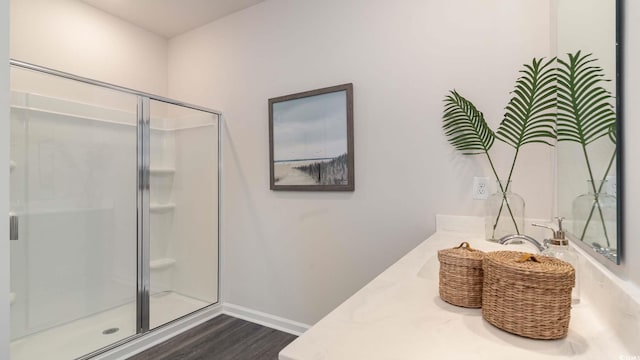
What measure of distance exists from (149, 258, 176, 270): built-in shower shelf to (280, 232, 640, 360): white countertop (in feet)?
7.02

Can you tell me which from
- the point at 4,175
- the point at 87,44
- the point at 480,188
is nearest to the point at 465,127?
the point at 480,188

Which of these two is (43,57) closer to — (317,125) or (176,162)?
(176,162)

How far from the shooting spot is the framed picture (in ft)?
6.68

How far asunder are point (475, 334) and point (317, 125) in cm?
171

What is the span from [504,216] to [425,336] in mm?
1130

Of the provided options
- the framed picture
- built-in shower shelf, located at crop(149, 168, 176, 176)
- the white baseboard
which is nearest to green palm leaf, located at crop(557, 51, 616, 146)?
the framed picture

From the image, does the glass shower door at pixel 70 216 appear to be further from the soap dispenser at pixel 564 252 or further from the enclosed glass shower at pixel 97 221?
the soap dispenser at pixel 564 252

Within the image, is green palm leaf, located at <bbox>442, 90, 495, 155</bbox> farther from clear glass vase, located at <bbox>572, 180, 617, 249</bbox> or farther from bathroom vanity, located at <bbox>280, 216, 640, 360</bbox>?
bathroom vanity, located at <bbox>280, 216, 640, 360</bbox>

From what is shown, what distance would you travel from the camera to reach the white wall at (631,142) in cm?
60

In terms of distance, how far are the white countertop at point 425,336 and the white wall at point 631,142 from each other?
0.15 metres

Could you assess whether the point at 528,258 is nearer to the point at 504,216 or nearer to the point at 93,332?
the point at 504,216

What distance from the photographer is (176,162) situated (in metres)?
2.71

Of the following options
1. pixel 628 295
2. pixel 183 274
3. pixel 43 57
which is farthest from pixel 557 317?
pixel 43 57

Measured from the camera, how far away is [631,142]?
2.06ft
